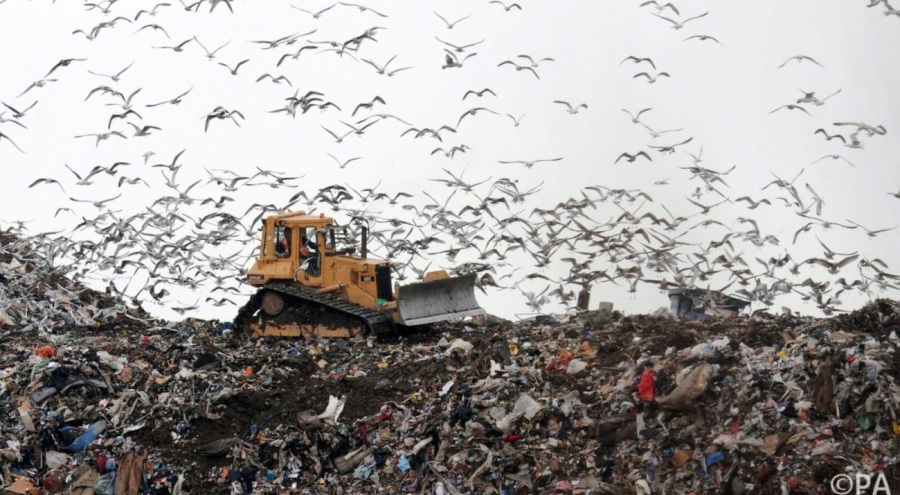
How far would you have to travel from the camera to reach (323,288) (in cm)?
1488

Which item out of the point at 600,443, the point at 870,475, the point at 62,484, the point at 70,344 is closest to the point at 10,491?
the point at 62,484

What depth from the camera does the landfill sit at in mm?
8445

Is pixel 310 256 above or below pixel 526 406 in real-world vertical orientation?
above

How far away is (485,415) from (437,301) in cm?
478

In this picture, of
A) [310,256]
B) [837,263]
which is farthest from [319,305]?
[837,263]

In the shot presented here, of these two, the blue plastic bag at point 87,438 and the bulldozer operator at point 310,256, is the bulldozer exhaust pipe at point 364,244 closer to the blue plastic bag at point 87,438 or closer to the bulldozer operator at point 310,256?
the bulldozer operator at point 310,256

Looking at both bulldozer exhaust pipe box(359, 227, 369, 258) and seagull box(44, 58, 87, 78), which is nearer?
seagull box(44, 58, 87, 78)

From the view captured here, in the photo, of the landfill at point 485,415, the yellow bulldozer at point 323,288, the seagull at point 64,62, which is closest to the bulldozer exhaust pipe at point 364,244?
the yellow bulldozer at point 323,288

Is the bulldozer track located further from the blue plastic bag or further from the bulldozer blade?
the blue plastic bag

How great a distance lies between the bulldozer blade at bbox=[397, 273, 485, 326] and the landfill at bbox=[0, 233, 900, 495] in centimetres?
123

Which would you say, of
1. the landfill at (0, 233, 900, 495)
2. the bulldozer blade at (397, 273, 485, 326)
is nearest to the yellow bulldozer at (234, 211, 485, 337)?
the bulldozer blade at (397, 273, 485, 326)

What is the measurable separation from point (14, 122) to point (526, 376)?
7247mm

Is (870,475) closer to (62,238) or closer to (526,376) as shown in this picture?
(526,376)

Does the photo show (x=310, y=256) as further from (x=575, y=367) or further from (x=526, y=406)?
(x=526, y=406)
